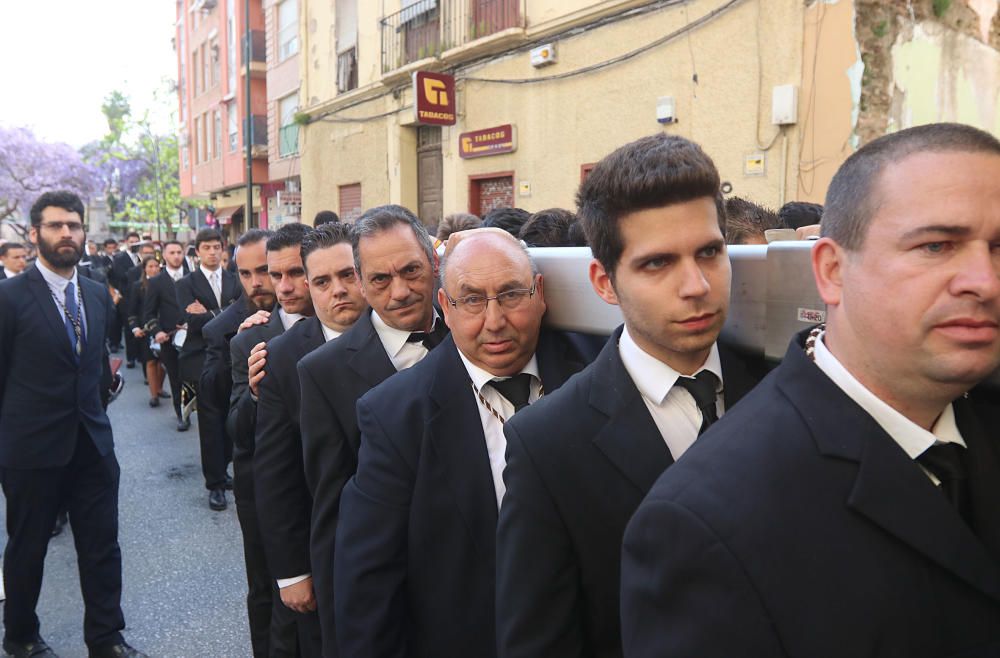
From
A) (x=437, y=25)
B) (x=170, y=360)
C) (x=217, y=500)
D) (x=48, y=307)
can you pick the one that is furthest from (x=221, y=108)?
(x=48, y=307)

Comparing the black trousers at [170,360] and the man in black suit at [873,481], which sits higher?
the man in black suit at [873,481]

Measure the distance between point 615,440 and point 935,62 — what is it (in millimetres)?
7804

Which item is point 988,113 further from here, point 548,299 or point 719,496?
point 719,496

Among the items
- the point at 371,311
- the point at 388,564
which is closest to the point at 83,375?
the point at 371,311

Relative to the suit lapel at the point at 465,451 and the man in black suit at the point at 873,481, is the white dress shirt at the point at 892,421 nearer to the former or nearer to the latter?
the man in black suit at the point at 873,481

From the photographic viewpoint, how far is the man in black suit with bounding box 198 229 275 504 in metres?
4.29

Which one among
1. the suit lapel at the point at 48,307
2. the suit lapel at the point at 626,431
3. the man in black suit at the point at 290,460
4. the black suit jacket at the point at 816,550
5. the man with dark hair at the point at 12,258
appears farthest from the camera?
the man with dark hair at the point at 12,258

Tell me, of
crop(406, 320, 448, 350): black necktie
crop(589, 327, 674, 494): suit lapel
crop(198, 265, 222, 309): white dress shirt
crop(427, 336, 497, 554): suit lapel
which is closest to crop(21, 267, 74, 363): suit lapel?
crop(406, 320, 448, 350): black necktie

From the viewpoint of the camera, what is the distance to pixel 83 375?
4000mm

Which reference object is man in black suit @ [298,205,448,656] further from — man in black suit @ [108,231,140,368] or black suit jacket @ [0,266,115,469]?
man in black suit @ [108,231,140,368]

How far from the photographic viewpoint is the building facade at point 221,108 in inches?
1069

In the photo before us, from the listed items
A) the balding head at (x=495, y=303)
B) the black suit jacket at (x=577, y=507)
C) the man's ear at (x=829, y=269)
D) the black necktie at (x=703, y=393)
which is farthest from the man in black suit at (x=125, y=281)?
the man's ear at (x=829, y=269)

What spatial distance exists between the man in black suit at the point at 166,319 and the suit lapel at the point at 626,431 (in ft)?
25.2

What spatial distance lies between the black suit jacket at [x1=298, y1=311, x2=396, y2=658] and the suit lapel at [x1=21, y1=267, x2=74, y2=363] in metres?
2.11
